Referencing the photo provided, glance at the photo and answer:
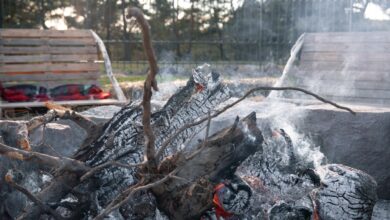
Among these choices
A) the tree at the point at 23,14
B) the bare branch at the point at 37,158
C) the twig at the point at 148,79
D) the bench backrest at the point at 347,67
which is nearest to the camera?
the twig at the point at 148,79

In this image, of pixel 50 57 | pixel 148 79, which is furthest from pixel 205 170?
pixel 50 57

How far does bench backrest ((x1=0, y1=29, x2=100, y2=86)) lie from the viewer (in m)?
5.55

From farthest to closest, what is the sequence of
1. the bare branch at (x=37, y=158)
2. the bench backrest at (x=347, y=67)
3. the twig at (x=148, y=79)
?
the bench backrest at (x=347, y=67), the bare branch at (x=37, y=158), the twig at (x=148, y=79)

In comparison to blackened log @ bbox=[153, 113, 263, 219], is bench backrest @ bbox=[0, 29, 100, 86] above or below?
above

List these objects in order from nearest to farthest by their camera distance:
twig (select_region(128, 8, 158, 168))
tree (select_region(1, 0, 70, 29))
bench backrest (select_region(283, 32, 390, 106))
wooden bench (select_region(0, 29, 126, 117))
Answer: twig (select_region(128, 8, 158, 168)) < bench backrest (select_region(283, 32, 390, 106)) < wooden bench (select_region(0, 29, 126, 117)) < tree (select_region(1, 0, 70, 29))

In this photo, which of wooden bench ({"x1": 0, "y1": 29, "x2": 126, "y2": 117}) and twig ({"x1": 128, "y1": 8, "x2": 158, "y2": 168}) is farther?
wooden bench ({"x1": 0, "y1": 29, "x2": 126, "y2": 117})

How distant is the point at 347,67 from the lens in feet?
14.7

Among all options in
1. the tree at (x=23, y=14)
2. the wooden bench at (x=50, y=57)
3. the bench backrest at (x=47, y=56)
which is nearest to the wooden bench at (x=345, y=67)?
the wooden bench at (x=50, y=57)

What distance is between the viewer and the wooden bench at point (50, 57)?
18.2 ft

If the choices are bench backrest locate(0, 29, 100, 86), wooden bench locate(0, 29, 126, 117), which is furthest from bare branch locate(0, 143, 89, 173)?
bench backrest locate(0, 29, 100, 86)

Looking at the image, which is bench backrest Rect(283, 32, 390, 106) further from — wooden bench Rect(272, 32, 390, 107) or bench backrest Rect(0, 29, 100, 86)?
bench backrest Rect(0, 29, 100, 86)

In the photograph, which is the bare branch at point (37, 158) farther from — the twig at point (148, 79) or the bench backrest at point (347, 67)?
the bench backrest at point (347, 67)

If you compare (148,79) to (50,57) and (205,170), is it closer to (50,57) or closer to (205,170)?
(205,170)

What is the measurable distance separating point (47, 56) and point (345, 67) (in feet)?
11.3
